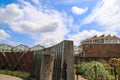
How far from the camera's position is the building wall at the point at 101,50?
32688 mm

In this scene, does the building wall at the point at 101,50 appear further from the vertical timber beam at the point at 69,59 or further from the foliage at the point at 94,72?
the vertical timber beam at the point at 69,59

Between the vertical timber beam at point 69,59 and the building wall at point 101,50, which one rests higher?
the building wall at point 101,50

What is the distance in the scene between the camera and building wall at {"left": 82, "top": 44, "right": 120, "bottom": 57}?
107 feet

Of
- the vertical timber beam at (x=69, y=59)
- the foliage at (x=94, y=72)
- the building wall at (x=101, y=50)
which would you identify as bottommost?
the foliage at (x=94, y=72)

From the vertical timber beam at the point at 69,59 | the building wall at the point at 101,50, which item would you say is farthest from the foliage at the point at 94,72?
the building wall at the point at 101,50

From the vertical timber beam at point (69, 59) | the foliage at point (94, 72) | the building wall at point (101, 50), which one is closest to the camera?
the vertical timber beam at point (69, 59)

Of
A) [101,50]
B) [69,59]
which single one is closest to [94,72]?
[69,59]

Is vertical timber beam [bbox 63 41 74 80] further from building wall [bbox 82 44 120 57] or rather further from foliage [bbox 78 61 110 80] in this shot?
building wall [bbox 82 44 120 57]

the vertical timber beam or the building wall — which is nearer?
the vertical timber beam

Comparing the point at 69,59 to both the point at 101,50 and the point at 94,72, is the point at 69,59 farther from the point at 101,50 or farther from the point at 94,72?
the point at 101,50

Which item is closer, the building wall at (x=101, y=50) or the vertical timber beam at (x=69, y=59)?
the vertical timber beam at (x=69, y=59)

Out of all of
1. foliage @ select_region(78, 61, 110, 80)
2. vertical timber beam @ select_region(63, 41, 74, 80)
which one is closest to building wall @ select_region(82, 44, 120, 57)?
foliage @ select_region(78, 61, 110, 80)

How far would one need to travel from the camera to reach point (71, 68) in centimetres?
717

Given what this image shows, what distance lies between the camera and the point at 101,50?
3316 centimetres
